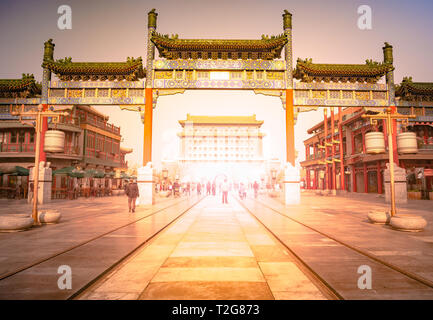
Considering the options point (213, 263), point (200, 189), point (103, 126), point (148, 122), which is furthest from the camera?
point (103, 126)

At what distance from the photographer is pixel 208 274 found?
3572 millimetres

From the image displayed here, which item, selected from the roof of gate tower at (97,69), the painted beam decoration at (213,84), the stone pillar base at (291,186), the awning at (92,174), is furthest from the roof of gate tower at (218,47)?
the awning at (92,174)

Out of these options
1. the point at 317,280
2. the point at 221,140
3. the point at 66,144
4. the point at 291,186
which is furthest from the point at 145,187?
the point at 221,140

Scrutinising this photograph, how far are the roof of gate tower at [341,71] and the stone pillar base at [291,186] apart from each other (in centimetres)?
599

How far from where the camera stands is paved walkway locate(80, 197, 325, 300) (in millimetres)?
2902

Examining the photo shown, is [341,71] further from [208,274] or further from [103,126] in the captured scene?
[103,126]

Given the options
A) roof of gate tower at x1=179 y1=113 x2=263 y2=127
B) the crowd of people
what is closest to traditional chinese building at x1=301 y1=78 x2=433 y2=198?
the crowd of people

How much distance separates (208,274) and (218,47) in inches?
609

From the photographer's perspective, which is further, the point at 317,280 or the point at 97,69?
the point at 97,69

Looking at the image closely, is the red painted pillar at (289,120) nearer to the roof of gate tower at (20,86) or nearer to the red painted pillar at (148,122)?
the red painted pillar at (148,122)

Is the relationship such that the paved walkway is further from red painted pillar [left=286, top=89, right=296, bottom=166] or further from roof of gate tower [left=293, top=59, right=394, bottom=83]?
roof of gate tower [left=293, top=59, right=394, bottom=83]

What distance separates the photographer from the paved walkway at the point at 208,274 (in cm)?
290
